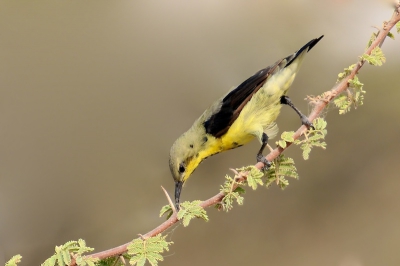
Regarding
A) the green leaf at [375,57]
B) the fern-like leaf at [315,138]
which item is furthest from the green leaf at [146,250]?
the green leaf at [375,57]

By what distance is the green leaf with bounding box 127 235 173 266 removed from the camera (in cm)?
65

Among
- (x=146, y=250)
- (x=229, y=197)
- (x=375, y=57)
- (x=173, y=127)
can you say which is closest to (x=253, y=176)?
(x=229, y=197)

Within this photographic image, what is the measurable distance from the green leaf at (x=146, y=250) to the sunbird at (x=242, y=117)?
13.1 inches

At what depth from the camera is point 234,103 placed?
3.34ft

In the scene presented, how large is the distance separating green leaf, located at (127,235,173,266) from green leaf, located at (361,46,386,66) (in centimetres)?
53

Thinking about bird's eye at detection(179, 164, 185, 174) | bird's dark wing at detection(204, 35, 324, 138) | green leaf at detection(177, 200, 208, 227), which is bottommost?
green leaf at detection(177, 200, 208, 227)

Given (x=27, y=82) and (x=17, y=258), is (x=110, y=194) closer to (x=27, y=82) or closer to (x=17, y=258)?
(x=27, y=82)

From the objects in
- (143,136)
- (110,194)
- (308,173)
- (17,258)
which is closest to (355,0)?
(308,173)

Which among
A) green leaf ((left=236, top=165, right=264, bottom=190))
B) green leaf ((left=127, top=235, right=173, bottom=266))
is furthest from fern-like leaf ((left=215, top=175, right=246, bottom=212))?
green leaf ((left=127, top=235, right=173, bottom=266))

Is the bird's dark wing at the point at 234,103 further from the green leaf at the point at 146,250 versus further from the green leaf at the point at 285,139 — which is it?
the green leaf at the point at 146,250

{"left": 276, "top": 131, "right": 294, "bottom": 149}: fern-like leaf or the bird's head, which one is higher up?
the bird's head

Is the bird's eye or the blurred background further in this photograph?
the blurred background

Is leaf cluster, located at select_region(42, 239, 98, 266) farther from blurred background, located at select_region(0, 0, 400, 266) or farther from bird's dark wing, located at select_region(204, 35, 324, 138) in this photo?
blurred background, located at select_region(0, 0, 400, 266)

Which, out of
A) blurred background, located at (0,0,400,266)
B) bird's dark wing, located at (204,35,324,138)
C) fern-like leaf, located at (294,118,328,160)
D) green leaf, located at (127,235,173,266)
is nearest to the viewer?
green leaf, located at (127,235,173,266)
